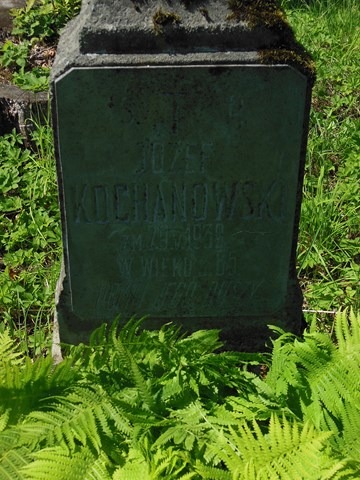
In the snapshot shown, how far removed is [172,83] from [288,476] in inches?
50.3

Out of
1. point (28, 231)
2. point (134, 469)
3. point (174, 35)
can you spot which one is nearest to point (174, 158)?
point (174, 35)

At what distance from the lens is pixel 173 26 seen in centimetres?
216

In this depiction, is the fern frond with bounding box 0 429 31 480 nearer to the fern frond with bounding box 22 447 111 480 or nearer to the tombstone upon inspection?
→ the fern frond with bounding box 22 447 111 480

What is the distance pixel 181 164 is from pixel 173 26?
480 millimetres

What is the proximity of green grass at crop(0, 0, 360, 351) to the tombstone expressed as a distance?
50 centimetres

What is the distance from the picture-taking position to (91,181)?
94.0 inches

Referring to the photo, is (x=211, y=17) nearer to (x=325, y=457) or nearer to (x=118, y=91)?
(x=118, y=91)

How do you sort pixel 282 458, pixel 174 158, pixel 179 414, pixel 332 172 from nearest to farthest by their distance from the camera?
pixel 282 458, pixel 179 414, pixel 174 158, pixel 332 172

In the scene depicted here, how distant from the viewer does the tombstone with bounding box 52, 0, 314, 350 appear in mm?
2184

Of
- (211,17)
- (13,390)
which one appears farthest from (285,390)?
(211,17)

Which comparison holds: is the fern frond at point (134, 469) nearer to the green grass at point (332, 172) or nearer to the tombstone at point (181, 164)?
the tombstone at point (181, 164)

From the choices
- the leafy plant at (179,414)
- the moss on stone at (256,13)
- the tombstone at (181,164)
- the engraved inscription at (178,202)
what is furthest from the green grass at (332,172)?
the moss on stone at (256,13)

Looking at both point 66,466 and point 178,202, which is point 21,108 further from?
point 66,466

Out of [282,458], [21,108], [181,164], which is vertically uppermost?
[181,164]
